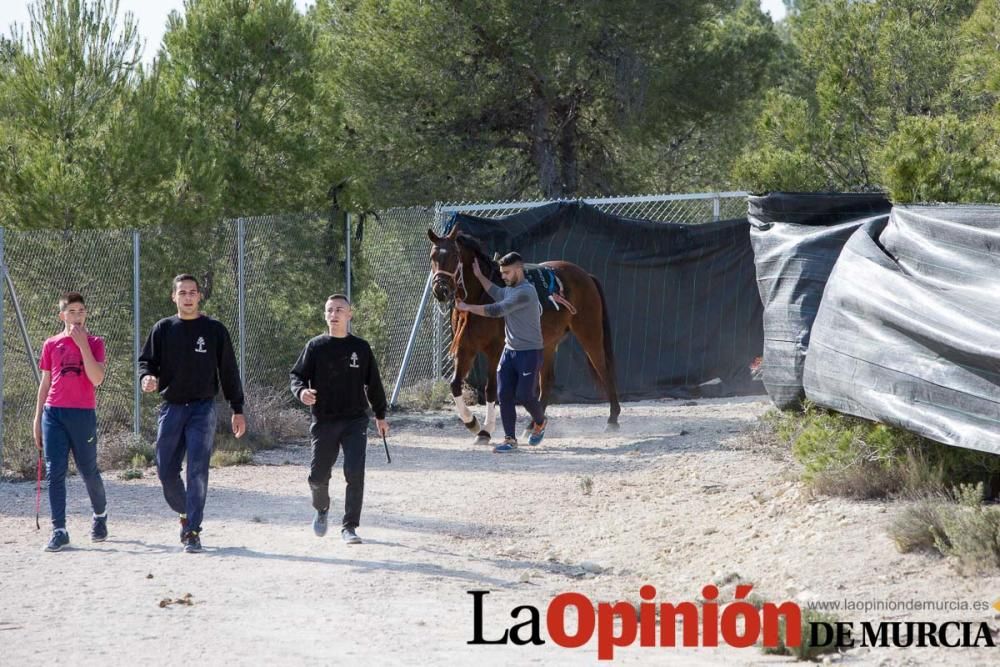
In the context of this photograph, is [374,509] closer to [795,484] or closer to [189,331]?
[189,331]

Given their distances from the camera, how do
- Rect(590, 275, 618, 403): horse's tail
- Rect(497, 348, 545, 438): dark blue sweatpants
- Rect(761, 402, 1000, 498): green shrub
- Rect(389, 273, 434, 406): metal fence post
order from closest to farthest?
Rect(761, 402, 1000, 498): green shrub, Rect(497, 348, 545, 438): dark blue sweatpants, Rect(590, 275, 618, 403): horse's tail, Rect(389, 273, 434, 406): metal fence post

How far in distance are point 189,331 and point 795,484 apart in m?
4.35

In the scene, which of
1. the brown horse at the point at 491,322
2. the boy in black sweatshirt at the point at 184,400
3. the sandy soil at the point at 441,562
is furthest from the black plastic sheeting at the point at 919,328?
the brown horse at the point at 491,322

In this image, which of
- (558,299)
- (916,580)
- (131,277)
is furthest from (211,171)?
(916,580)

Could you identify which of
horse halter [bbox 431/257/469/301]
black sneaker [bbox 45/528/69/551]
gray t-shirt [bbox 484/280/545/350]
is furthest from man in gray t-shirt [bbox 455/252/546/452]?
black sneaker [bbox 45/528/69/551]

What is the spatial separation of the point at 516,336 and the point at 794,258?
4.10 metres

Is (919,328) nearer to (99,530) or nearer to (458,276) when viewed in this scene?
(99,530)

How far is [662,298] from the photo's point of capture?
1798 centimetres

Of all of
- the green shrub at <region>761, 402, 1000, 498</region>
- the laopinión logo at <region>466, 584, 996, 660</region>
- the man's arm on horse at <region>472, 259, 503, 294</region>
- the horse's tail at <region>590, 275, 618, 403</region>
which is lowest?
the laopinión logo at <region>466, 584, 996, 660</region>

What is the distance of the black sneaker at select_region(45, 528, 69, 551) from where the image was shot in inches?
356

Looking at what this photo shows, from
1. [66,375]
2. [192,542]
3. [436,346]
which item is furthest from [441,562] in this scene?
[436,346]

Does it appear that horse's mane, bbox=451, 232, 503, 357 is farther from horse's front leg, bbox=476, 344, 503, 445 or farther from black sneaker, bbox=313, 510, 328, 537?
black sneaker, bbox=313, 510, 328, 537

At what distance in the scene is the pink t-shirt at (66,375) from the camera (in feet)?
30.1

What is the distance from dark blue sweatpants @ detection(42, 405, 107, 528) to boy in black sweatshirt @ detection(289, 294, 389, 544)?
1507 millimetres
